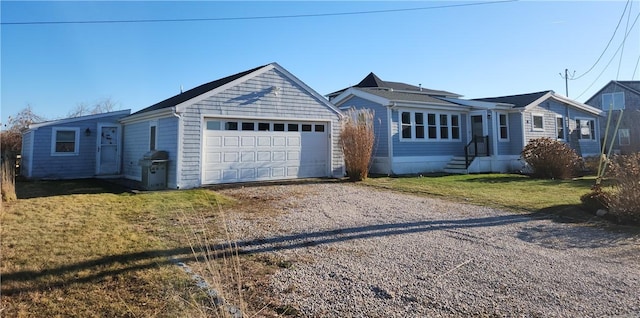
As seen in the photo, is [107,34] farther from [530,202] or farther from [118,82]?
[530,202]

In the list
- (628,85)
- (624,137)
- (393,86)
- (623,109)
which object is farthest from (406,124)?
(628,85)

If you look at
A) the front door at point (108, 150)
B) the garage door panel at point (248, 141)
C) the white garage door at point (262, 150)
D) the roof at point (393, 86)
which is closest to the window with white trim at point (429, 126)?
the white garage door at point (262, 150)

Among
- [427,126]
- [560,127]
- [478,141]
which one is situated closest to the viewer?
[427,126]

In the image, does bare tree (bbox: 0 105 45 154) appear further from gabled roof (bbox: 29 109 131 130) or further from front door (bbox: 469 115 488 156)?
front door (bbox: 469 115 488 156)

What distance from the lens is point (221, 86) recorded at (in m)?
11.8

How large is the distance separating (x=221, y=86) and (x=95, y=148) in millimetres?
7729

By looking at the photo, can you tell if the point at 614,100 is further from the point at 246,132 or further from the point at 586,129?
the point at 246,132

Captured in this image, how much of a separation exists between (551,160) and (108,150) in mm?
18570

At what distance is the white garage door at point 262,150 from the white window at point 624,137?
27.0 m

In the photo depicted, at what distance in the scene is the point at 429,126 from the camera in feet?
55.5

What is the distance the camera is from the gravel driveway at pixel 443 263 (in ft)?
10.4

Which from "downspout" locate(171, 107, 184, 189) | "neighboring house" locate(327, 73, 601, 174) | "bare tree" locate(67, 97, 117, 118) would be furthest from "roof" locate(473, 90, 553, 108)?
"bare tree" locate(67, 97, 117, 118)

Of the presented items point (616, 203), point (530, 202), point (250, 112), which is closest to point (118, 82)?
point (250, 112)

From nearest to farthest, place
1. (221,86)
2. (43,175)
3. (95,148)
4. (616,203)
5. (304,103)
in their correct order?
(616,203) → (221,86) → (304,103) → (43,175) → (95,148)
